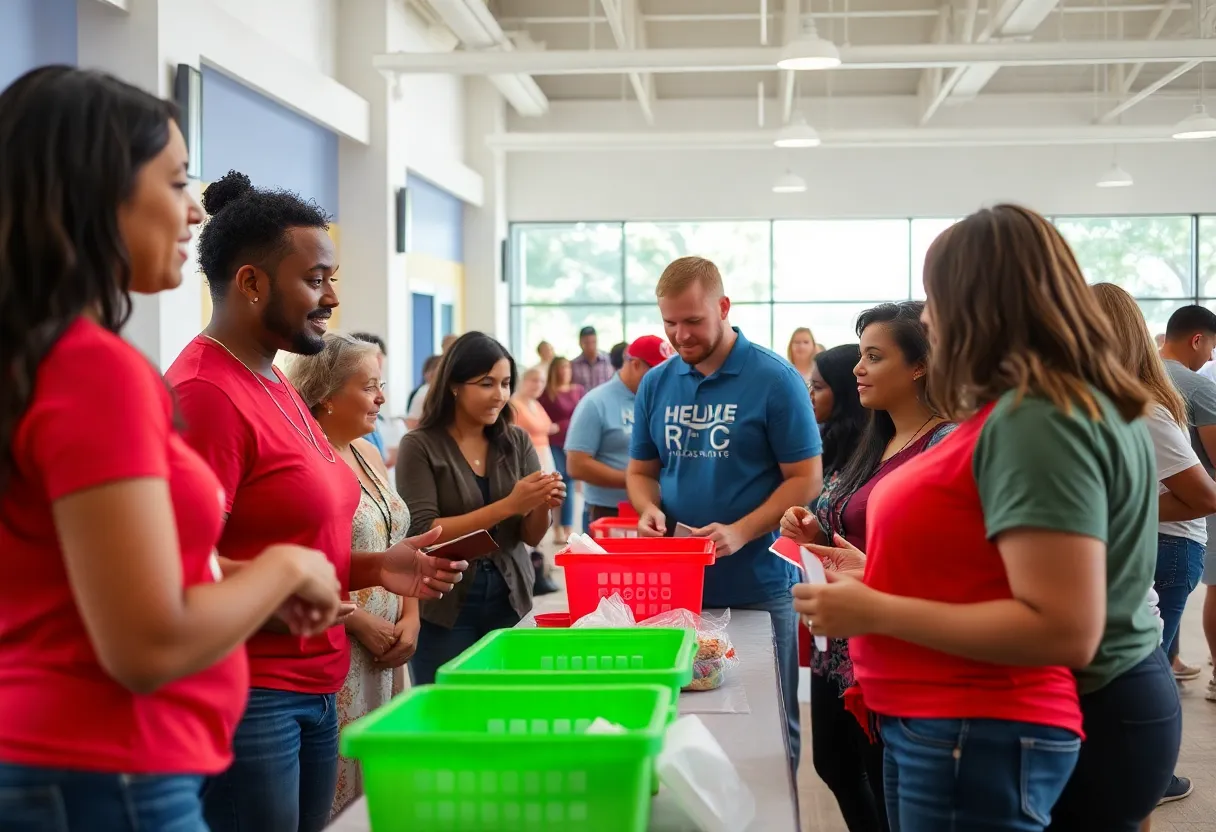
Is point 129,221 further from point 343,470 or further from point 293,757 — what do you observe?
point 293,757

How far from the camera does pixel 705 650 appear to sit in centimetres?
237

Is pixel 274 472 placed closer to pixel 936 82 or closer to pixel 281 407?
pixel 281 407

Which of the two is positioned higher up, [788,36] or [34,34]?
[788,36]

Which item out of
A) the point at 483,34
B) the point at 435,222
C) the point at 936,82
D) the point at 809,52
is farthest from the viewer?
the point at 936,82

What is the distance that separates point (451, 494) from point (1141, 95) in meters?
10.6

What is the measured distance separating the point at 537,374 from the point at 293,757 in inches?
291

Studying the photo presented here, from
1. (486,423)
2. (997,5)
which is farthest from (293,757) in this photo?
(997,5)

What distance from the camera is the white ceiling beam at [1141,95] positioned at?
35.8ft

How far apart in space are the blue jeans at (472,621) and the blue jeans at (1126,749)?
1782 mm

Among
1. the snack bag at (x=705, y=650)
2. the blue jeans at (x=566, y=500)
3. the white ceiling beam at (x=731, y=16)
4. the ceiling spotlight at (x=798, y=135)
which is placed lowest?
the blue jeans at (x=566, y=500)

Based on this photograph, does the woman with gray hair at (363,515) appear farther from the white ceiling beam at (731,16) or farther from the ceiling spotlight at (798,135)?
the white ceiling beam at (731,16)

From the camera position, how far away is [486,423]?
3418 millimetres

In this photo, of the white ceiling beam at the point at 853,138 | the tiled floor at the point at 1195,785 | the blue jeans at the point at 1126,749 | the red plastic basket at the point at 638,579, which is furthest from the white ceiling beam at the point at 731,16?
the blue jeans at the point at 1126,749

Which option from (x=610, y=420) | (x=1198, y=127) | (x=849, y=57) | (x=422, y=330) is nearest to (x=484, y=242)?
(x=422, y=330)
